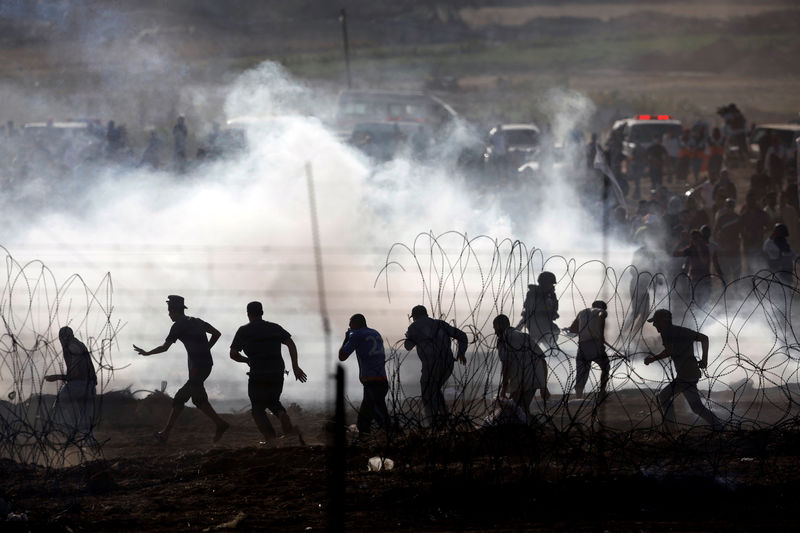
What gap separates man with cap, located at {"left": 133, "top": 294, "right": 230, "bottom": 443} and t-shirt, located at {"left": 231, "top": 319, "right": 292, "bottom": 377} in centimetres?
29

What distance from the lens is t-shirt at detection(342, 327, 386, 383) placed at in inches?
313

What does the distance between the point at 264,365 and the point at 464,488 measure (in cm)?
246

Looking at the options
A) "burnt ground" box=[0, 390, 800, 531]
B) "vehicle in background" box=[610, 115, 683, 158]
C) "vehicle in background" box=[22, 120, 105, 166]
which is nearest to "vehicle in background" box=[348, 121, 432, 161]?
"vehicle in background" box=[610, 115, 683, 158]

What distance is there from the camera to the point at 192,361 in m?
8.37

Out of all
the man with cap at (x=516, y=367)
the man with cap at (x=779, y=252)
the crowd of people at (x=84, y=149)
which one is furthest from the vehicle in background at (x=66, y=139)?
the man with cap at (x=516, y=367)

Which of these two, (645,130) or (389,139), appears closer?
(389,139)

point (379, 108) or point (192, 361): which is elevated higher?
point (379, 108)

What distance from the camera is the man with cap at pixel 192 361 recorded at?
8242 millimetres

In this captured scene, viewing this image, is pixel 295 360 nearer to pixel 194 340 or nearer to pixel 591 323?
pixel 194 340

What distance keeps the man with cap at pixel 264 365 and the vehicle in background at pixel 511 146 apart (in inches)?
433

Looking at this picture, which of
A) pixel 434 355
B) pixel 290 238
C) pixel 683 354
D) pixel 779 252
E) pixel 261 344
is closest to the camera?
pixel 434 355

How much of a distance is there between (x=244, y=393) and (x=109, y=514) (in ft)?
12.0

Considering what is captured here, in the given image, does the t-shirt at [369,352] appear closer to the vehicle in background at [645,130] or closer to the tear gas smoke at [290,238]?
the tear gas smoke at [290,238]

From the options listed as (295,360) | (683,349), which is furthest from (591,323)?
(295,360)
